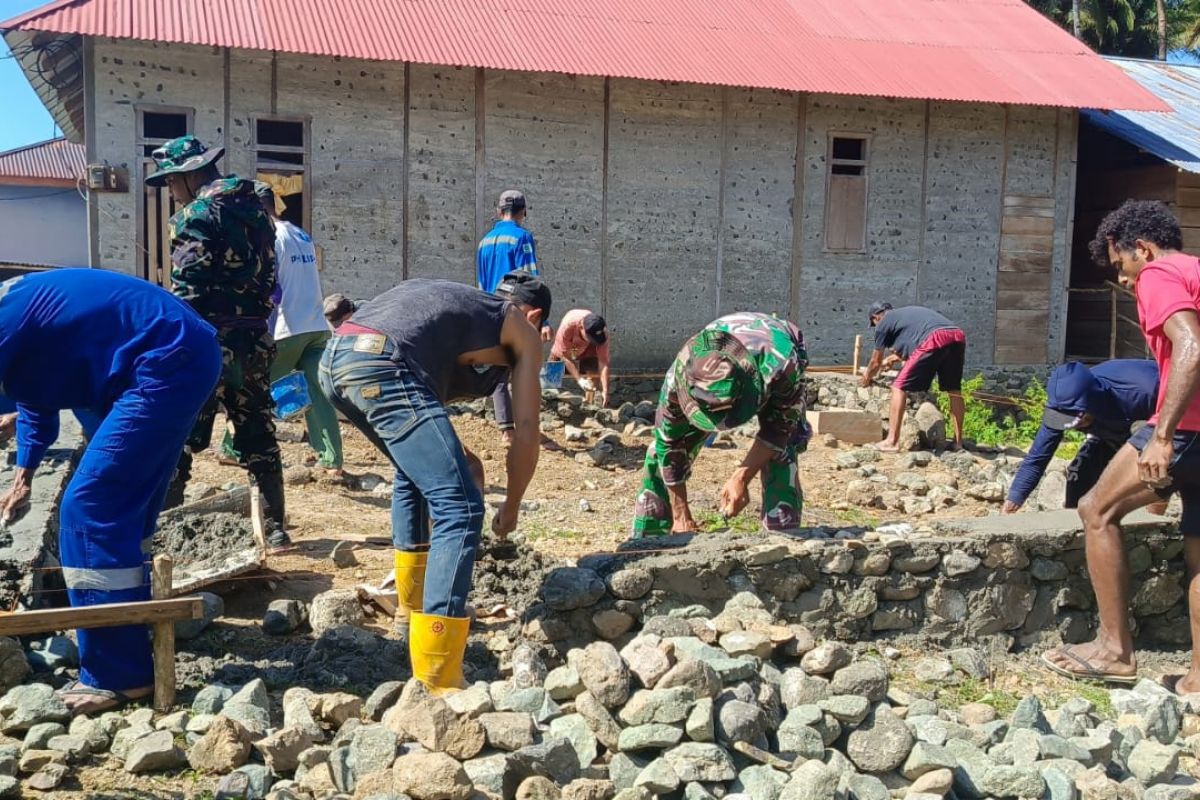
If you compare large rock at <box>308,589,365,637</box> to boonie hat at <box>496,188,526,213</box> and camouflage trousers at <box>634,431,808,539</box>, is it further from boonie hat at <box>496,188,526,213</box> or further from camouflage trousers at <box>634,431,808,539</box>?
boonie hat at <box>496,188,526,213</box>

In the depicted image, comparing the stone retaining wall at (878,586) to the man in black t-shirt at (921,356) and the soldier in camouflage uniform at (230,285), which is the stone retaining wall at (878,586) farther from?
the man in black t-shirt at (921,356)

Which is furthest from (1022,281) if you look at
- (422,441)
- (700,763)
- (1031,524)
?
(700,763)

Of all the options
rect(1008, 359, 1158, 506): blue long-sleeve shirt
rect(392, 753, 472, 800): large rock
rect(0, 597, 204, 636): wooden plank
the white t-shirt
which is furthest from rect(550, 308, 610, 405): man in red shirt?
rect(392, 753, 472, 800): large rock

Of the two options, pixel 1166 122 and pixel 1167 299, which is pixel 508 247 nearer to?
pixel 1167 299

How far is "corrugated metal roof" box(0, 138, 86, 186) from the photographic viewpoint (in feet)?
86.6

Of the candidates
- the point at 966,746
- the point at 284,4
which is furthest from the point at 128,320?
the point at 284,4

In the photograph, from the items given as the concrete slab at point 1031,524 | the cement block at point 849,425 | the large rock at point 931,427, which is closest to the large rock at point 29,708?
the concrete slab at point 1031,524

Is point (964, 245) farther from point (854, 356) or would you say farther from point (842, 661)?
point (842, 661)

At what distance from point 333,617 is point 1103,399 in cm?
Answer: 377

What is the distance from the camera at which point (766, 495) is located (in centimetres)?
497

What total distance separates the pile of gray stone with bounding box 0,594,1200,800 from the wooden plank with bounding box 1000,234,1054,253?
1061cm

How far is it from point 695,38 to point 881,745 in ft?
34.9

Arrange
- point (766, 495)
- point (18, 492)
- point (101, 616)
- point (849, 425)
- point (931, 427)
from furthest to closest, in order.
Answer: point (849, 425) → point (931, 427) → point (766, 495) → point (18, 492) → point (101, 616)

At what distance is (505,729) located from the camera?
317 centimetres
